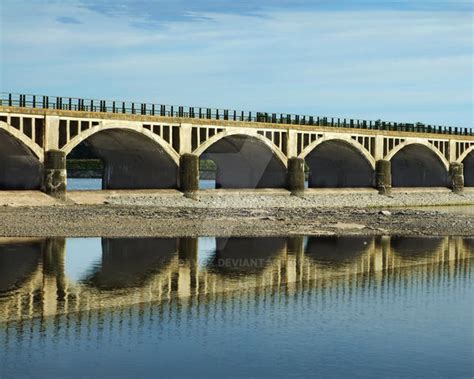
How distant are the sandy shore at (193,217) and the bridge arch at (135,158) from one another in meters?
3.25

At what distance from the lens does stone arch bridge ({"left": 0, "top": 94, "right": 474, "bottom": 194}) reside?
195ft

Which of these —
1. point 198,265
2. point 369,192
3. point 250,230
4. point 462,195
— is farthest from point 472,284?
point 462,195

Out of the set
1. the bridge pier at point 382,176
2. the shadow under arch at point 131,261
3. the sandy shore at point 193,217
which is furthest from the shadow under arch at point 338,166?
the shadow under arch at point 131,261

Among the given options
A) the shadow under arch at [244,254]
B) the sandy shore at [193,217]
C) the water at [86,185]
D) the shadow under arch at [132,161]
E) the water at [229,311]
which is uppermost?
the shadow under arch at [132,161]

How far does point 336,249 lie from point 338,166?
180 ft

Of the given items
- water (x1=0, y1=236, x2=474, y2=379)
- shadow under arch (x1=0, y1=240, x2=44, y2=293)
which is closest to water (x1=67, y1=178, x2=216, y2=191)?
shadow under arch (x1=0, y1=240, x2=44, y2=293)

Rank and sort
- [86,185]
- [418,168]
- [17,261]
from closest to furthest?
[17,261], [418,168], [86,185]

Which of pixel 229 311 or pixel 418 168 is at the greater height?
pixel 418 168

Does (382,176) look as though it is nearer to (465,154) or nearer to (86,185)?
(465,154)

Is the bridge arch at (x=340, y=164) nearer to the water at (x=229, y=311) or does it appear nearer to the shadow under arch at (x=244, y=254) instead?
the shadow under arch at (x=244, y=254)

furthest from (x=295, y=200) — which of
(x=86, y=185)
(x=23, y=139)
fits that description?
(x=86, y=185)

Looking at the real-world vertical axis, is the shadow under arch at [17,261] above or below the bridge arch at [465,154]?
below

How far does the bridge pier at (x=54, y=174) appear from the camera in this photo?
5909 cm

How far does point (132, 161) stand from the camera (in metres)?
73.0
